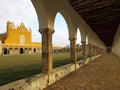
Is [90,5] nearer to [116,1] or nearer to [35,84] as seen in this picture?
[116,1]

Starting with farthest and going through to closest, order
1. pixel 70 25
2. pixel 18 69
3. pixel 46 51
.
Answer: pixel 18 69 < pixel 70 25 < pixel 46 51

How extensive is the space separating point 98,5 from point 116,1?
915 mm

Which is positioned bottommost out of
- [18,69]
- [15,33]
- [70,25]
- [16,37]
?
[18,69]

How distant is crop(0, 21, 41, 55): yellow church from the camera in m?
41.4

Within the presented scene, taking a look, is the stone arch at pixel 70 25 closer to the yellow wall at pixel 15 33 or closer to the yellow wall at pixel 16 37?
the yellow wall at pixel 16 37

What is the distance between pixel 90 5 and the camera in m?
7.68

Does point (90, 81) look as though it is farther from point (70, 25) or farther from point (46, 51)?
point (70, 25)

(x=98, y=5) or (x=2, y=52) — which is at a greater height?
(x=98, y=5)

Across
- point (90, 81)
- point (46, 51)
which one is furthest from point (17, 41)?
point (90, 81)

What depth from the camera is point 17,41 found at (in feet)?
148

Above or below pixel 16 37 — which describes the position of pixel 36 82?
below

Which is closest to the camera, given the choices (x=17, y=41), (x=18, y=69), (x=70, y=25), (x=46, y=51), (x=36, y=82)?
(x=36, y=82)

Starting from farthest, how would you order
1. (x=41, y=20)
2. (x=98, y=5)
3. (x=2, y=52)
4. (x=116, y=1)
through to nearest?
(x=2, y=52) < (x=98, y=5) < (x=116, y=1) < (x=41, y=20)

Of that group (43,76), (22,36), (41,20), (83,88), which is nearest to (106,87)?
(83,88)
